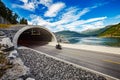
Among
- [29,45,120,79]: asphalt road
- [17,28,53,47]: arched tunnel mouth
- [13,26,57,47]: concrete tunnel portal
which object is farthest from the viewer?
[17,28,53,47]: arched tunnel mouth

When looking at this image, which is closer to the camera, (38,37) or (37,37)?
(38,37)

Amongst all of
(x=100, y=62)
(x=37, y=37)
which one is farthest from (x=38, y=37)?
(x=100, y=62)

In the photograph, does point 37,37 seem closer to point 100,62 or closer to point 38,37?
point 38,37

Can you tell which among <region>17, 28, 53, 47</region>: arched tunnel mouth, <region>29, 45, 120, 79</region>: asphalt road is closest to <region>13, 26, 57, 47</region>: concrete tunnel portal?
<region>17, 28, 53, 47</region>: arched tunnel mouth

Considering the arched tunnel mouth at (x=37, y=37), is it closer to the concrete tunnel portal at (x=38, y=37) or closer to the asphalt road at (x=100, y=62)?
the concrete tunnel portal at (x=38, y=37)

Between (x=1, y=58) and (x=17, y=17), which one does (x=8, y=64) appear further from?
(x=17, y=17)

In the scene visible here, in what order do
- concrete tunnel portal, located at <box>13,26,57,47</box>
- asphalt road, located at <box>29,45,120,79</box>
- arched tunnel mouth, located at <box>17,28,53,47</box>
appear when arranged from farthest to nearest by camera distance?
arched tunnel mouth, located at <box>17,28,53,47</box> → concrete tunnel portal, located at <box>13,26,57,47</box> → asphalt road, located at <box>29,45,120,79</box>

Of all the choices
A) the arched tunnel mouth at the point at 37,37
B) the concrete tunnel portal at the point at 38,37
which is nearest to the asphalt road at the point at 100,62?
the concrete tunnel portal at the point at 38,37

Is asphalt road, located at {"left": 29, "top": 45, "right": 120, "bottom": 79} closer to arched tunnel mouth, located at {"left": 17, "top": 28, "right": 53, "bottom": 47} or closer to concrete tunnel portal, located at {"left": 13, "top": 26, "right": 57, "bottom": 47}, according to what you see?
concrete tunnel portal, located at {"left": 13, "top": 26, "right": 57, "bottom": 47}

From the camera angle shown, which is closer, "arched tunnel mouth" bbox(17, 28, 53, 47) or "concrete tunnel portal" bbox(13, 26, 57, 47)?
"concrete tunnel portal" bbox(13, 26, 57, 47)

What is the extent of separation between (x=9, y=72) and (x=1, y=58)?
2857mm

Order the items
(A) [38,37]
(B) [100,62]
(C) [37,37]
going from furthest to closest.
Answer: (C) [37,37]
(A) [38,37]
(B) [100,62]

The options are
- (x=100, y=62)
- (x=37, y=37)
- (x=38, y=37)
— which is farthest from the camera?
(x=37, y=37)

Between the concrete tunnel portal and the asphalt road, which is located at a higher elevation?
the concrete tunnel portal
